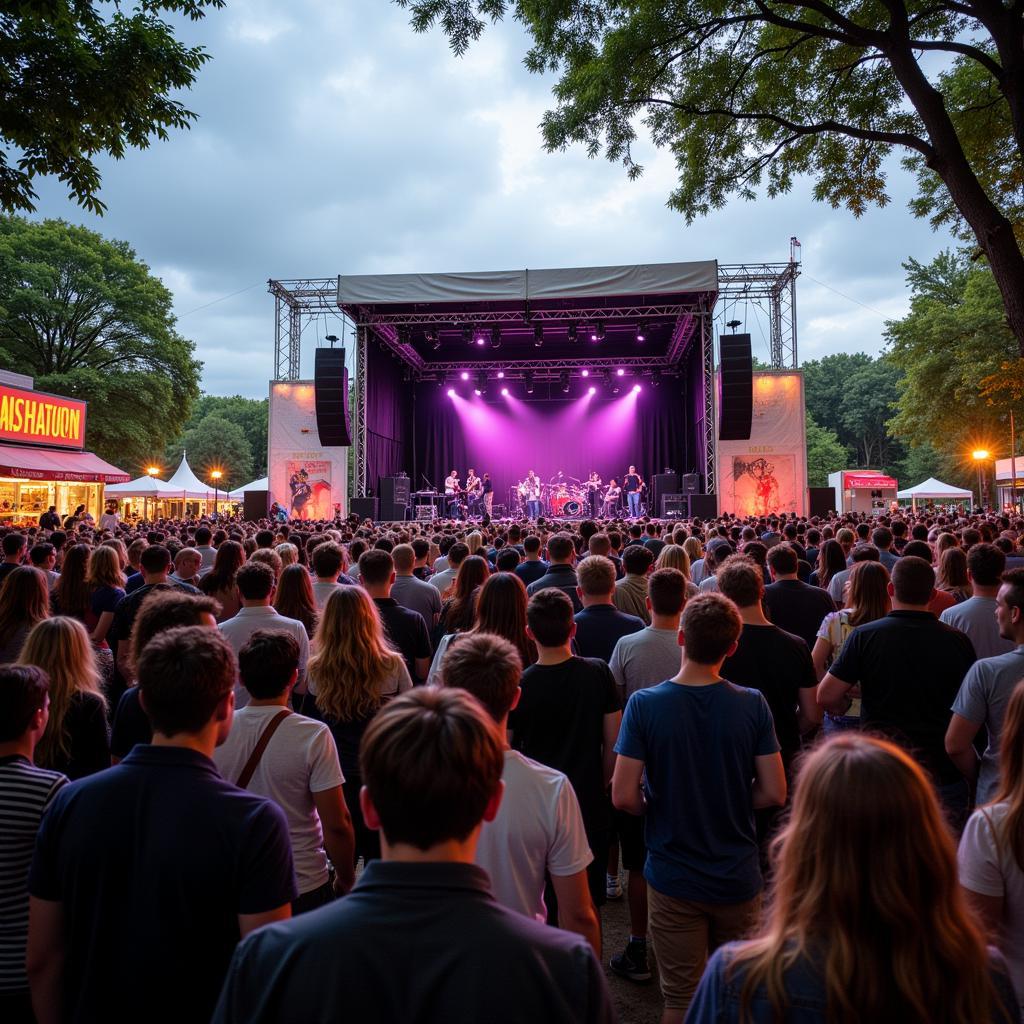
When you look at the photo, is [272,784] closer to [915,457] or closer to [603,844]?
[603,844]

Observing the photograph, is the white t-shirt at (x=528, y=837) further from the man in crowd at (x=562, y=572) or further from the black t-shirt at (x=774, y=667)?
the man in crowd at (x=562, y=572)

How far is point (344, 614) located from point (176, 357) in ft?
114

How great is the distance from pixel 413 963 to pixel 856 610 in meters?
3.35

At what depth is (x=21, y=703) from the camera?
5.92ft

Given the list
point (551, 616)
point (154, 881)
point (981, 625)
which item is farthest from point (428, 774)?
point (981, 625)

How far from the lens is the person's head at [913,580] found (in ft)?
9.99

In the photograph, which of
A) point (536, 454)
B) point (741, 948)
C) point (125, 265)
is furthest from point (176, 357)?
point (741, 948)

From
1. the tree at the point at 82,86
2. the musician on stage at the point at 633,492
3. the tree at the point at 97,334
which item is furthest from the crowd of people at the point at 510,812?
the tree at the point at 97,334

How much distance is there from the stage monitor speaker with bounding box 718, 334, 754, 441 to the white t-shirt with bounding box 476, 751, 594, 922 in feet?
55.2

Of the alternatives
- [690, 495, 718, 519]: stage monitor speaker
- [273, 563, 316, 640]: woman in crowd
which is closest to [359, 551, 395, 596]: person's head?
[273, 563, 316, 640]: woman in crowd

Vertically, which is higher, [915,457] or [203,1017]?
[915,457]

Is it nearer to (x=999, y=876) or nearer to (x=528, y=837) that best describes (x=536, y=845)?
(x=528, y=837)

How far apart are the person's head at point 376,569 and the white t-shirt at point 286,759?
170 centimetres

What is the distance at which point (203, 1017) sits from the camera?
1459 millimetres
